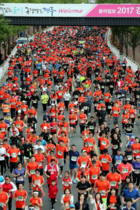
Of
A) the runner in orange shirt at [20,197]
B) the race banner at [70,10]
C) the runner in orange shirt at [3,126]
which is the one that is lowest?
the runner in orange shirt at [20,197]

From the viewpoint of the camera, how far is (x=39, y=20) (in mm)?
30938

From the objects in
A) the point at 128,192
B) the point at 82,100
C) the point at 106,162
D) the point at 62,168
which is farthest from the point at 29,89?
the point at 128,192

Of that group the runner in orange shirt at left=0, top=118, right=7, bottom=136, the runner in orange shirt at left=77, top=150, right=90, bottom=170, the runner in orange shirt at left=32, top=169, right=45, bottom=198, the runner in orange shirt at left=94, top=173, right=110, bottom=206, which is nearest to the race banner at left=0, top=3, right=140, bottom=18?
the runner in orange shirt at left=0, top=118, right=7, bottom=136

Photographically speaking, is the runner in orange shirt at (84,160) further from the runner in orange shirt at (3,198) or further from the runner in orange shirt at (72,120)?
the runner in orange shirt at (72,120)

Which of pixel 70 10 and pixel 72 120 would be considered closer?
pixel 72 120

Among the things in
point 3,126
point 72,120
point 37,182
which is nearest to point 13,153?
point 37,182

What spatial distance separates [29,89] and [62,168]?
30.8 ft

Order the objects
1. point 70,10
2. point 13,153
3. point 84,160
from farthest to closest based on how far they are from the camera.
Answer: point 70,10, point 13,153, point 84,160

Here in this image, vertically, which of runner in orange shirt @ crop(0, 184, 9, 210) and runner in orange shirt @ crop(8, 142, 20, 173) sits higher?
runner in orange shirt @ crop(8, 142, 20, 173)

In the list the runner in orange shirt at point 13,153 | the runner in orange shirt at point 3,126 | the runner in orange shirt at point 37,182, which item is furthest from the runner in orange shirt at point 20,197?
the runner in orange shirt at point 3,126

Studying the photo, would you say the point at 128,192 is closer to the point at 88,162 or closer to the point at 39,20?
the point at 88,162

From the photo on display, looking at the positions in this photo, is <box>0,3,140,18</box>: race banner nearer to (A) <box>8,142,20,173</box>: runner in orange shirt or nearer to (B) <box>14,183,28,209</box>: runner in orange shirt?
(A) <box>8,142,20,173</box>: runner in orange shirt

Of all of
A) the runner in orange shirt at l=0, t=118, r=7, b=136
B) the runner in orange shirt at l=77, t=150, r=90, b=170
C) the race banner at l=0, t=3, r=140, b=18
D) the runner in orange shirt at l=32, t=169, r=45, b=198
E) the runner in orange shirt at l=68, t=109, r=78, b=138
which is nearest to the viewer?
the runner in orange shirt at l=32, t=169, r=45, b=198

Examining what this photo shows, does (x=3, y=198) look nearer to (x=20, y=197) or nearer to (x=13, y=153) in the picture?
(x=20, y=197)
